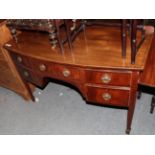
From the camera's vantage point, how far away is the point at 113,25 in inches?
62.6

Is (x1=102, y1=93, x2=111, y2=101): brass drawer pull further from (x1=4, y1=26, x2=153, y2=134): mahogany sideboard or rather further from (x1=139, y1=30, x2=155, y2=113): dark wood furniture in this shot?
(x1=139, y1=30, x2=155, y2=113): dark wood furniture

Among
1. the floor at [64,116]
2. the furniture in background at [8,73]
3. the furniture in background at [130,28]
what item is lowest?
the floor at [64,116]

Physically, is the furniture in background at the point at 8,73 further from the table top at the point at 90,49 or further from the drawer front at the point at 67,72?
the drawer front at the point at 67,72

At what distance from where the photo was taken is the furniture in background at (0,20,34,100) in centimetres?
171

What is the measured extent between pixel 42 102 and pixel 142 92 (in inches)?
43.5

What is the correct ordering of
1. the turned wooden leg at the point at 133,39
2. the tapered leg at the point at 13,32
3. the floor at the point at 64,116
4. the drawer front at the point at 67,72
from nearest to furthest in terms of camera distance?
the turned wooden leg at the point at 133,39, the drawer front at the point at 67,72, the tapered leg at the point at 13,32, the floor at the point at 64,116

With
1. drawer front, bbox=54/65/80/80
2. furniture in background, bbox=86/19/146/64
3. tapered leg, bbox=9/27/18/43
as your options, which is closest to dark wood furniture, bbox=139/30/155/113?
furniture in background, bbox=86/19/146/64

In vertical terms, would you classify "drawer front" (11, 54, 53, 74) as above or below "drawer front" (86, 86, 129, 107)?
above

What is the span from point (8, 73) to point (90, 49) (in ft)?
3.23

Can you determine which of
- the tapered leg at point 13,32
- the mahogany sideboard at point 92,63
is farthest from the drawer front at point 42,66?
the tapered leg at point 13,32

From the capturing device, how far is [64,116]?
6.60 ft

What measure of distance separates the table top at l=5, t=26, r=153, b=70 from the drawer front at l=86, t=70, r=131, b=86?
7 centimetres

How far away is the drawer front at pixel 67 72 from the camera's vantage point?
142cm
